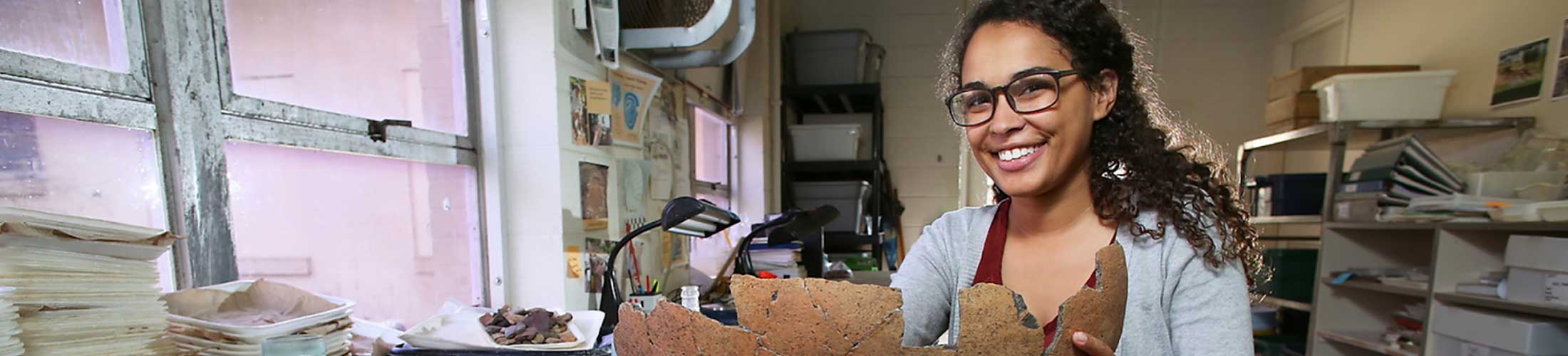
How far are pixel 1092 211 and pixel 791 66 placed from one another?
2.45 meters

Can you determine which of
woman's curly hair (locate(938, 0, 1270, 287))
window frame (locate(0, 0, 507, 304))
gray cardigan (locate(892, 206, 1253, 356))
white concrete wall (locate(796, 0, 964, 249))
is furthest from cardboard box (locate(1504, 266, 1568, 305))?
window frame (locate(0, 0, 507, 304))

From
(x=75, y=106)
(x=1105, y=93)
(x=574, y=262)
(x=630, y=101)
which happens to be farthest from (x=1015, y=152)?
(x=630, y=101)

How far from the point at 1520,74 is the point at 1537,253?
2.57ft

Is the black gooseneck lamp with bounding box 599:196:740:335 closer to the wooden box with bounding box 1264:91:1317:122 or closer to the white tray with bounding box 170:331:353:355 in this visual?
the white tray with bounding box 170:331:353:355

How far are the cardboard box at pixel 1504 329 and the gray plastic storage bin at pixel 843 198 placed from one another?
6.13 feet

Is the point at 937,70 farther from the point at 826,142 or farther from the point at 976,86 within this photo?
the point at 976,86

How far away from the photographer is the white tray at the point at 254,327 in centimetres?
60

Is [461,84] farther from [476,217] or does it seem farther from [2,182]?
[2,182]

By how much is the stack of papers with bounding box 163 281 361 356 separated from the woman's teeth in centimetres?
77

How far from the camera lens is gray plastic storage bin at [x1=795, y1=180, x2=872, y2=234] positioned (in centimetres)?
269

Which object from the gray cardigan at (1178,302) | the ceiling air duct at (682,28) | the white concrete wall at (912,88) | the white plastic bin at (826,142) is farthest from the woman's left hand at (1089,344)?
the white concrete wall at (912,88)

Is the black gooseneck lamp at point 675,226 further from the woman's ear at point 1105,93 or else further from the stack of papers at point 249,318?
the woman's ear at point 1105,93

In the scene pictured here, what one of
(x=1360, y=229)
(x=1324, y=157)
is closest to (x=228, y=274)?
(x=1360, y=229)

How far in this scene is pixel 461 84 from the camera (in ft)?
3.74
